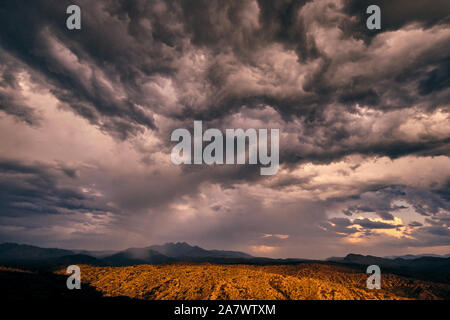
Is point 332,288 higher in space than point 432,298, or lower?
higher

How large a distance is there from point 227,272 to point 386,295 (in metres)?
87.9

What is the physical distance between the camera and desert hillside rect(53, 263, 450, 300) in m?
129

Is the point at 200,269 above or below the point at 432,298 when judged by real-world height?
above

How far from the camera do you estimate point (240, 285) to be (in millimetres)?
134625

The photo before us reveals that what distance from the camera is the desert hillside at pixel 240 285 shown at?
129 metres

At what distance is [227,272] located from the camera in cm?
15588

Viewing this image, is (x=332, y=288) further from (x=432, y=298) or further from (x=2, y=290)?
(x=2, y=290)
